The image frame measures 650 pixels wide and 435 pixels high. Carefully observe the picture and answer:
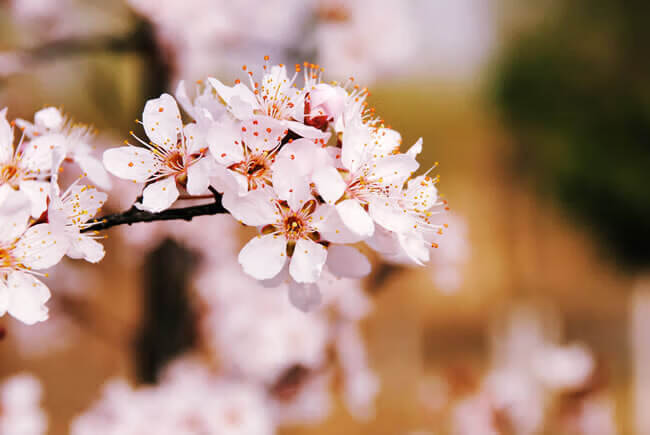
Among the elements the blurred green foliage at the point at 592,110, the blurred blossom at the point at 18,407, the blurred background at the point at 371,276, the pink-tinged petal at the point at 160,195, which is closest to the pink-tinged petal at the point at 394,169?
the pink-tinged petal at the point at 160,195

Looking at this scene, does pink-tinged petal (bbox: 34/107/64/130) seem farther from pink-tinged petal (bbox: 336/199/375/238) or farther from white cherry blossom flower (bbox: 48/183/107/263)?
pink-tinged petal (bbox: 336/199/375/238)

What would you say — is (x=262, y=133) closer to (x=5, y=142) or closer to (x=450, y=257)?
(x=5, y=142)

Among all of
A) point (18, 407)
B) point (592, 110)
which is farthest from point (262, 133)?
point (592, 110)

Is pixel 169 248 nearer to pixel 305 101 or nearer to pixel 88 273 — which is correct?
pixel 88 273

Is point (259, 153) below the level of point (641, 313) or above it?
below

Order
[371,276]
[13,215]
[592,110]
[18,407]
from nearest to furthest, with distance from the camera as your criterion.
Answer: [13,215]
[18,407]
[371,276]
[592,110]

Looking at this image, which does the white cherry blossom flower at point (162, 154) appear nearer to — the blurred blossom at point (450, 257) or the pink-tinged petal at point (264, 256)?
the pink-tinged petal at point (264, 256)

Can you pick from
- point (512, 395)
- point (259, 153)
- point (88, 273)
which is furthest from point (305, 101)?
point (88, 273)
